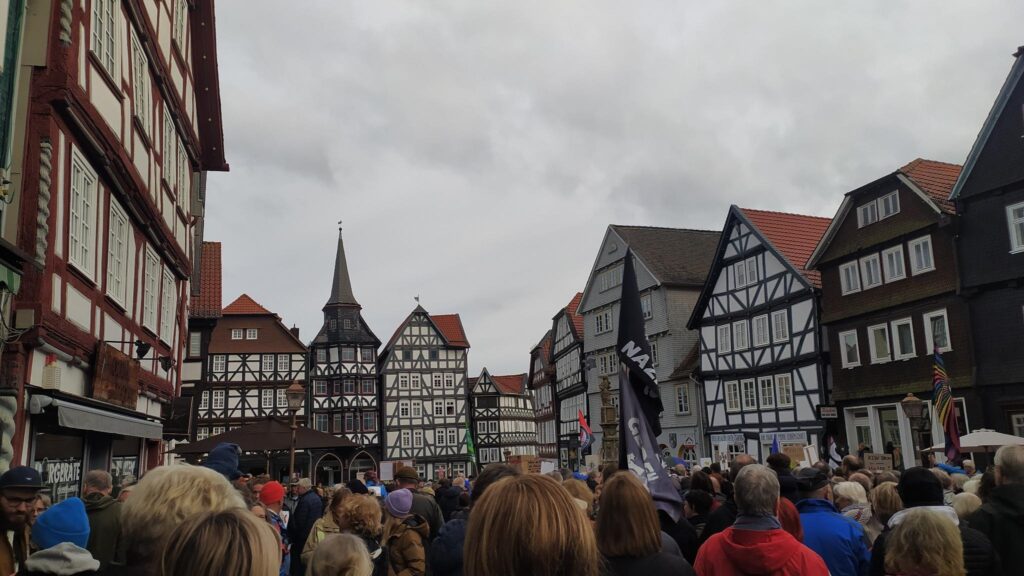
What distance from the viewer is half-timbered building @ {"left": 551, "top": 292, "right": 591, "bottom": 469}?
51.5 m

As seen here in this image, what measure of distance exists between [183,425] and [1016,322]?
21.6 metres

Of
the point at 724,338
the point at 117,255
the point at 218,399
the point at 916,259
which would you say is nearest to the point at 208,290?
the point at 117,255

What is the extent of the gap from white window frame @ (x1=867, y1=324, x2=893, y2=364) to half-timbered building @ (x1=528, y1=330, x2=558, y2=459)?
32056 mm

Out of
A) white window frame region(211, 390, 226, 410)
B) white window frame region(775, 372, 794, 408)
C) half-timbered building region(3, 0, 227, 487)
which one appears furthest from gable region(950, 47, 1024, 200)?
white window frame region(211, 390, 226, 410)

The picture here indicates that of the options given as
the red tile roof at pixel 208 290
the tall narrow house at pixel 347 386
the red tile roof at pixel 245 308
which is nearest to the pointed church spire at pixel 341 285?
the tall narrow house at pixel 347 386

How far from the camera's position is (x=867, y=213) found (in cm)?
2847

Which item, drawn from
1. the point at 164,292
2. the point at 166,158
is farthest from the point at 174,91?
the point at 164,292

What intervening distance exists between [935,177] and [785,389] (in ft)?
32.9

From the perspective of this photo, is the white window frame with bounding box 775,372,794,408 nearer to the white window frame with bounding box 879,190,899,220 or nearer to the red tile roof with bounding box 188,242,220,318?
the white window frame with bounding box 879,190,899,220

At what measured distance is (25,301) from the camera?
369 inches

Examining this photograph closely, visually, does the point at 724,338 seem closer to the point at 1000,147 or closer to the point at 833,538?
the point at 1000,147

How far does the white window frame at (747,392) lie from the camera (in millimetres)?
34688

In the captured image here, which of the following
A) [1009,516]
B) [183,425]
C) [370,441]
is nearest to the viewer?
[1009,516]

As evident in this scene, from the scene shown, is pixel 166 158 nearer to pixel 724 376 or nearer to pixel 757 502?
pixel 757 502
